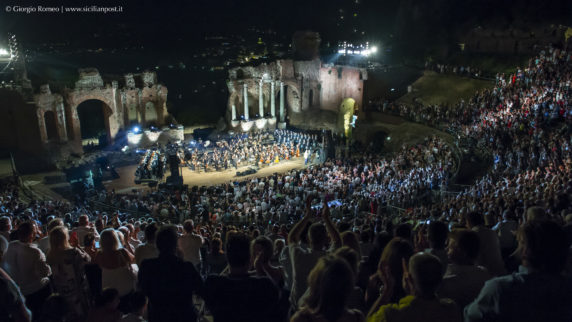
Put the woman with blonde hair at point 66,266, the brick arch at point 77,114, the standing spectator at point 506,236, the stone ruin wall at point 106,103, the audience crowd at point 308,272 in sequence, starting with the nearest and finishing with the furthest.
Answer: the audience crowd at point 308,272
the woman with blonde hair at point 66,266
the standing spectator at point 506,236
the stone ruin wall at point 106,103
the brick arch at point 77,114

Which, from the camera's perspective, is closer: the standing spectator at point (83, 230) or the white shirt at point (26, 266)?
the white shirt at point (26, 266)

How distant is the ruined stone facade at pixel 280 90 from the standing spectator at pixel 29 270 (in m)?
37.4

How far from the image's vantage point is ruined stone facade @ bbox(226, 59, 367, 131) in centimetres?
A: 4303

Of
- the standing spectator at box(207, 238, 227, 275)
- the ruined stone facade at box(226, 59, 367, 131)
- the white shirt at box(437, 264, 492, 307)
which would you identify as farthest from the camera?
the ruined stone facade at box(226, 59, 367, 131)

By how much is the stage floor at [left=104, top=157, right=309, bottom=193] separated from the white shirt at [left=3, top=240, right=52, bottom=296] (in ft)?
79.8

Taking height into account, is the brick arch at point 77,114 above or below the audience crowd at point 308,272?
below

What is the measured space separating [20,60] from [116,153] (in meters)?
11.5

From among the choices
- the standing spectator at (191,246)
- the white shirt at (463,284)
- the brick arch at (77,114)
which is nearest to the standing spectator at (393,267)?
the white shirt at (463,284)

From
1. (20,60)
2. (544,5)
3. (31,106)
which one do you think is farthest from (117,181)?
(544,5)

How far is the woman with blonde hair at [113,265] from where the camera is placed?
553 cm

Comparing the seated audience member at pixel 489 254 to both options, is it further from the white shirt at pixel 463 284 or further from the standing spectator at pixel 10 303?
the standing spectator at pixel 10 303

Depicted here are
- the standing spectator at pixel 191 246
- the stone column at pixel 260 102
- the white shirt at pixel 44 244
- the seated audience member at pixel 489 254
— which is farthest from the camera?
the stone column at pixel 260 102

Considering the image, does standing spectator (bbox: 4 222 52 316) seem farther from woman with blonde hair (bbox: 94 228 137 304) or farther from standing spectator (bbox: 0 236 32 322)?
standing spectator (bbox: 0 236 32 322)

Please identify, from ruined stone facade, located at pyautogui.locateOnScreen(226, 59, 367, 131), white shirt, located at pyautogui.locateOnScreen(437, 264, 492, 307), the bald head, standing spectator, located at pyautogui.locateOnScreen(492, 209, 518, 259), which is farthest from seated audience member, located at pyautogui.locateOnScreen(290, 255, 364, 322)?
ruined stone facade, located at pyautogui.locateOnScreen(226, 59, 367, 131)
